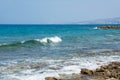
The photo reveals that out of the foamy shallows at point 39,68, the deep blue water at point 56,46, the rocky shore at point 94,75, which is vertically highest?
the rocky shore at point 94,75

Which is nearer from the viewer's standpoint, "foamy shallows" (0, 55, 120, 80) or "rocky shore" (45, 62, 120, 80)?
"rocky shore" (45, 62, 120, 80)

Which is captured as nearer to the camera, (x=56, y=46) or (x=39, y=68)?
(x=39, y=68)

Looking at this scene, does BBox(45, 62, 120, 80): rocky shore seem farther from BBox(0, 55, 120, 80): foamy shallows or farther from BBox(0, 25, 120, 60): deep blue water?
BBox(0, 25, 120, 60): deep blue water

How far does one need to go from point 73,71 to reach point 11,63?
14.5 ft

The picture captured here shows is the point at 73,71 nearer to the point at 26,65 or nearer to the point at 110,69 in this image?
the point at 110,69

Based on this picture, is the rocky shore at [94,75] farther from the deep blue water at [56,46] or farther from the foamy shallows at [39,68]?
the deep blue water at [56,46]

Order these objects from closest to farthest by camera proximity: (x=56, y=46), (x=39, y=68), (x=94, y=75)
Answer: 1. (x=94, y=75)
2. (x=39, y=68)
3. (x=56, y=46)

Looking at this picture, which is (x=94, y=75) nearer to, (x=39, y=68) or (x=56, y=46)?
(x=39, y=68)

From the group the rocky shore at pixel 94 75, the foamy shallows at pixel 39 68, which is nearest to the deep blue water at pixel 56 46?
the foamy shallows at pixel 39 68

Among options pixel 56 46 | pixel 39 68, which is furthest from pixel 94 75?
pixel 56 46

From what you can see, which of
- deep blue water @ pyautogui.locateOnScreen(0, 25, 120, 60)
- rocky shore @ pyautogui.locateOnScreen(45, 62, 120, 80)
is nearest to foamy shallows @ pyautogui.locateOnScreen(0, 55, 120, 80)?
rocky shore @ pyautogui.locateOnScreen(45, 62, 120, 80)

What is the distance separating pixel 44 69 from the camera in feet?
51.8

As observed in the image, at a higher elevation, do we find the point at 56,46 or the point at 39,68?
the point at 39,68

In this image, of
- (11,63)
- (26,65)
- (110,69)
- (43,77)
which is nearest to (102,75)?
(110,69)
